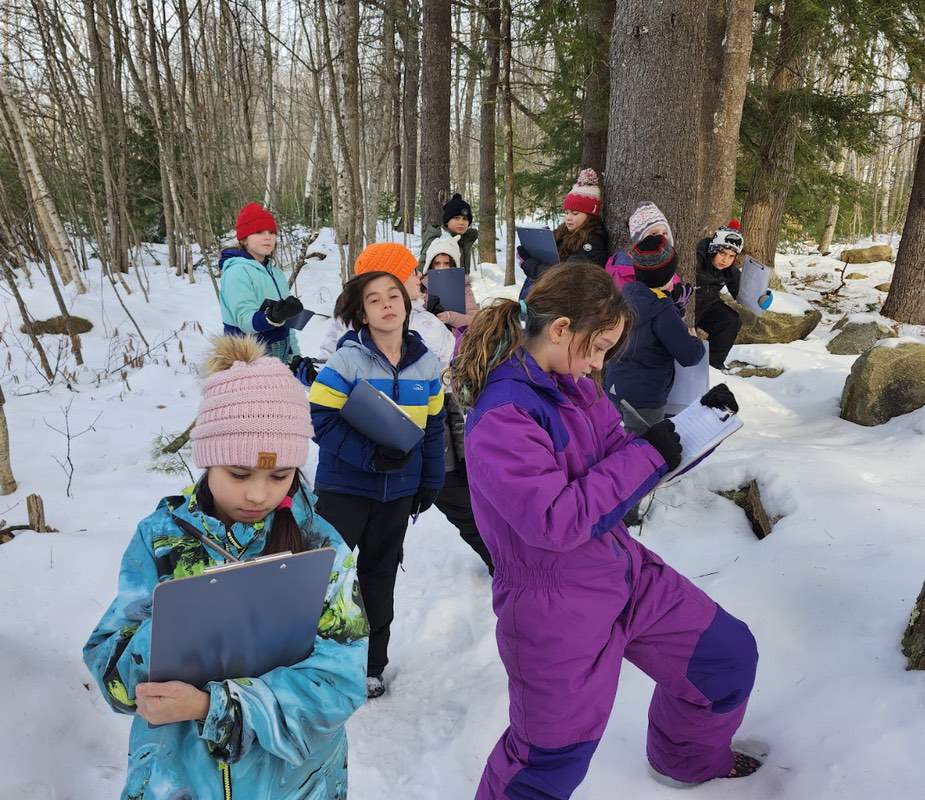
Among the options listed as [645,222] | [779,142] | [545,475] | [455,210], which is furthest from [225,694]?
[779,142]

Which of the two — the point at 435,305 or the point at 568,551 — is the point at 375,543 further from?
the point at 435,305

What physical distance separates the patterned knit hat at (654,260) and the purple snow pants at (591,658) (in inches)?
71.6

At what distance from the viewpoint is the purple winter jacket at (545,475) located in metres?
1.66

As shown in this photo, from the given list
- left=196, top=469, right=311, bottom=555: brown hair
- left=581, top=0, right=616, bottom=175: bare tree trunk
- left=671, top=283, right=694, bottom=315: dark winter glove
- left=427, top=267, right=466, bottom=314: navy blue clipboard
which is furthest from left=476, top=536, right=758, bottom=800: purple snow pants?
left=581, top=0, right=616, bottom=175: bare tree trunk

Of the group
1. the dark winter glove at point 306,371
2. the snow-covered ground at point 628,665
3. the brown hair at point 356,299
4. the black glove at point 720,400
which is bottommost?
the snow-covered ground at point 628,665

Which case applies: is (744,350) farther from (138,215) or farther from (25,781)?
(138,215)

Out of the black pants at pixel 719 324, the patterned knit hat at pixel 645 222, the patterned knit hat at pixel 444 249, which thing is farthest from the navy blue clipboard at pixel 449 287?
the black pants at pixel 719 324

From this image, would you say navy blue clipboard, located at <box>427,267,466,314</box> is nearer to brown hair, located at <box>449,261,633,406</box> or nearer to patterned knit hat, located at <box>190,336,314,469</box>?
brown hair, located at <box>449,261,633,406</box>

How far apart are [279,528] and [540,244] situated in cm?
325

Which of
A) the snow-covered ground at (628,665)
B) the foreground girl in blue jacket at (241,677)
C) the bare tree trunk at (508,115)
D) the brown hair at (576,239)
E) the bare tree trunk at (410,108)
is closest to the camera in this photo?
the foreground girl in blue jacket at (241,677)

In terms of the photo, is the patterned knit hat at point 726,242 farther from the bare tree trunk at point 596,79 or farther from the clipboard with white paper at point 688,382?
the bare tree trunk at point 596,79

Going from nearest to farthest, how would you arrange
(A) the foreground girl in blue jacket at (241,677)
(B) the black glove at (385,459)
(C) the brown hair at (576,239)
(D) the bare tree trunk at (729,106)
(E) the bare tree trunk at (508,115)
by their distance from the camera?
(A) the foreground girl in blue jacket at (241,677) → (B) the black glove at (385,459) → (C) the brown hair at (576,239) → (D) the bare tree trunk at (729,106) → (E) the bare tree trunk at (508,115)

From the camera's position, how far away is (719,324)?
15.3 feet

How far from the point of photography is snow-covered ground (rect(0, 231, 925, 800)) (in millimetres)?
2139
